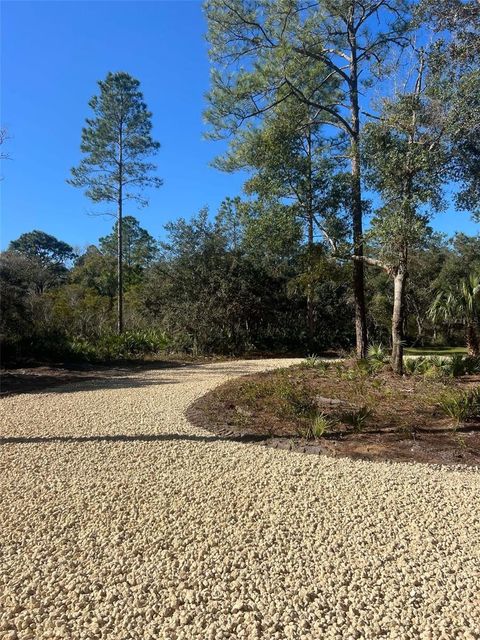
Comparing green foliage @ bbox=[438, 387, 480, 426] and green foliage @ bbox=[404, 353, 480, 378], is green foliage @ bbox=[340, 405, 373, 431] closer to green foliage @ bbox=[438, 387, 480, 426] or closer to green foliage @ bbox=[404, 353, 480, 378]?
green foliage @ bbox=[438, 387, 480, 426]

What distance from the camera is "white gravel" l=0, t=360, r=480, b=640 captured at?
188 cm

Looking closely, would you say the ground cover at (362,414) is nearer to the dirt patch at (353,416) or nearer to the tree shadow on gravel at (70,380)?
Answer: the dirt patch at (353,416)

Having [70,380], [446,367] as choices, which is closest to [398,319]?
[446,367]

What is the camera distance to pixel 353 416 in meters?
4.78

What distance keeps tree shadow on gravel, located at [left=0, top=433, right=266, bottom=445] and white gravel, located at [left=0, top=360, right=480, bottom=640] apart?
137mm

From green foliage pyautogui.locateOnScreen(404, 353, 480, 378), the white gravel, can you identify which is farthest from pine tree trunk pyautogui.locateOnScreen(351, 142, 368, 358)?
the white gravel

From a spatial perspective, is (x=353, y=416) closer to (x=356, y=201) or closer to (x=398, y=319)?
(x=398, y=319)

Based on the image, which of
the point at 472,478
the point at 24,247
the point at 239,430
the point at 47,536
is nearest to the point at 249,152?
the point at 239,430

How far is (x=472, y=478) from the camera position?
11.4 feet

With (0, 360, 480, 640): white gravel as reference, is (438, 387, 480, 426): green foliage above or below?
above

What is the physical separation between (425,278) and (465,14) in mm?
17267

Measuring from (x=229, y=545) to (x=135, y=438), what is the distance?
234 cm

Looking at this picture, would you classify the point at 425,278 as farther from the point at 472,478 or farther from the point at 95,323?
the point at 472,478

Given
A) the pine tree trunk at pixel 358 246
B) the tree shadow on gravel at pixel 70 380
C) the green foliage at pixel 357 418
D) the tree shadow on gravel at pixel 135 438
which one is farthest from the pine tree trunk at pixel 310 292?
the tree shadow on gravel at pixel 135 438
